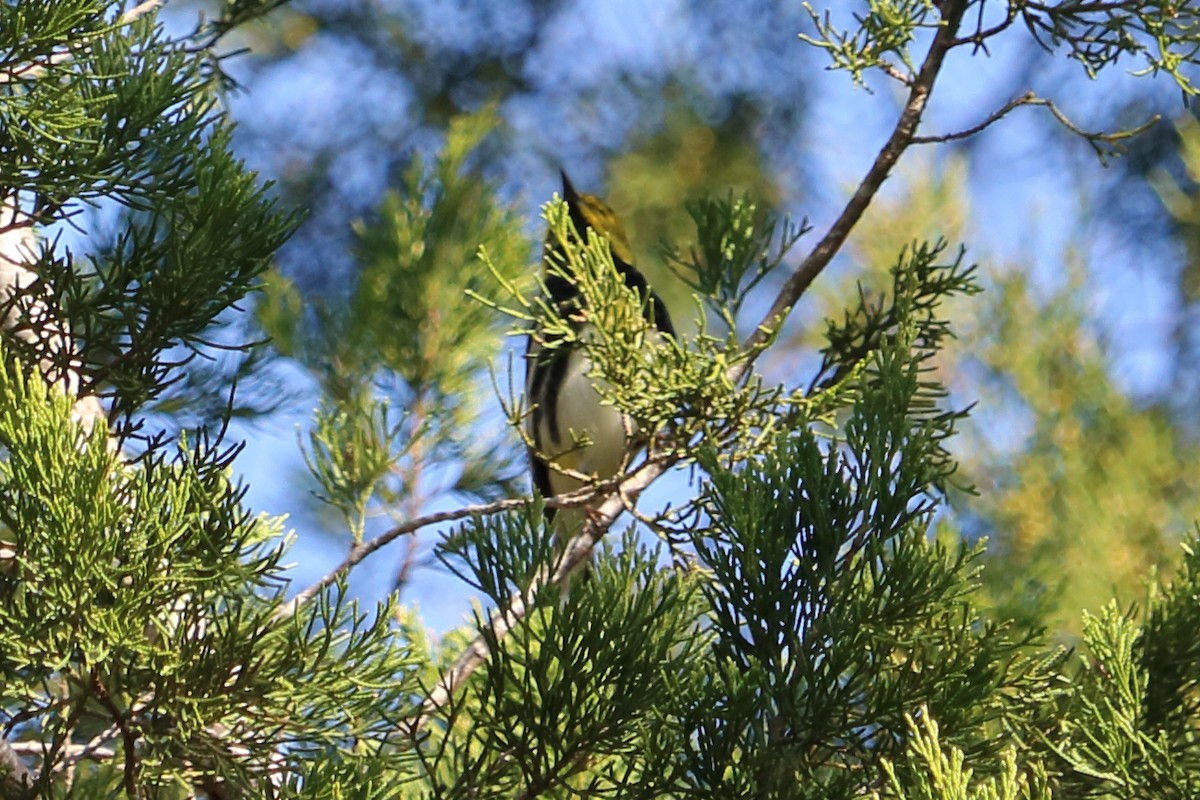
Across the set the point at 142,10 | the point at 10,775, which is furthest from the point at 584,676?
the point at 142,10

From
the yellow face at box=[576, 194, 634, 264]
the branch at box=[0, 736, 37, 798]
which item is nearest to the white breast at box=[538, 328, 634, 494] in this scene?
the yellow face at box=[576, 194, 634, 264]

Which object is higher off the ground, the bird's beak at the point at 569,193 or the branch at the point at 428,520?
the bird's beak at the point at 569,193

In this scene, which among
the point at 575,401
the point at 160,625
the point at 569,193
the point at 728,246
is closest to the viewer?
the point at 160,625

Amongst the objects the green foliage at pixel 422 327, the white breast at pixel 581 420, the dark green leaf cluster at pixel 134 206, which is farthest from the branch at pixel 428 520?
the white breast at pixel 581 420

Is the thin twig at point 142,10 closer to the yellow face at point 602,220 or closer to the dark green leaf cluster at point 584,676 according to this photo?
the dark green leaf cluster at point 584,676

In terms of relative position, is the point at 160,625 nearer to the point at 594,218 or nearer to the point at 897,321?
the point at 897,321

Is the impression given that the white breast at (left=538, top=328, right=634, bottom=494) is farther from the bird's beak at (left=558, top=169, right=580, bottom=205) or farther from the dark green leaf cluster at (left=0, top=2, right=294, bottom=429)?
the dark green leaf cluster at (left=0, top=2, right=294, bottom=429)

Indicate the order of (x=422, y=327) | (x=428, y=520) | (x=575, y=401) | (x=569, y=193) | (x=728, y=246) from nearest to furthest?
(x=428, y=520), (x=728, y=246), (x=422, y=327), (x=569, y=193), (x=575, y=401)

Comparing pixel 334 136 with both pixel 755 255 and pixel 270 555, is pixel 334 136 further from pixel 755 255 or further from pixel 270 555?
pixel 270 555

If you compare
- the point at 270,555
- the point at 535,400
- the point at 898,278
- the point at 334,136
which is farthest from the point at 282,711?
the point at 334,136

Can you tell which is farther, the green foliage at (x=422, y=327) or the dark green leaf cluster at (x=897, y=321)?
the green foliage at (x=422, y=327)

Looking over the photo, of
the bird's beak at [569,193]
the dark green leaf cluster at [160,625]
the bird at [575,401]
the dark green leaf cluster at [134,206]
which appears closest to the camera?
the dark green leaf cluster at [160,625]

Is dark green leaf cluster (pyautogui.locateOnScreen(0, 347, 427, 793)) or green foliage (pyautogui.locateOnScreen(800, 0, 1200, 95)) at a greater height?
green foliage (pyautogui.locateOnScreen(800, 0, 1200, 95))

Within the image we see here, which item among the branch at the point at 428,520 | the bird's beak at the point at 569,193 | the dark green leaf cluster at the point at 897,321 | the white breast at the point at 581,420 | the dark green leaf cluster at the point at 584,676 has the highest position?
the bird's beak at the point at 569,193
